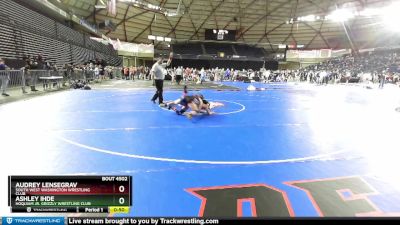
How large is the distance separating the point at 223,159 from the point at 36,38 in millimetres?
21937

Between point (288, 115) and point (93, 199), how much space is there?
8.05 meters

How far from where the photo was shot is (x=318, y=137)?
6.19 metres

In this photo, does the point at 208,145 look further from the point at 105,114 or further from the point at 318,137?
the point at 105,114

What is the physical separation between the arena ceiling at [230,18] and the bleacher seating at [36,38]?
298 inches

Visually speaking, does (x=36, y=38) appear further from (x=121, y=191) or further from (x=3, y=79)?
(x=121, y=191)

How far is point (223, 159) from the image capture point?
4.59 m

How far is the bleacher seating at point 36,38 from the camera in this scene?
1747cm
